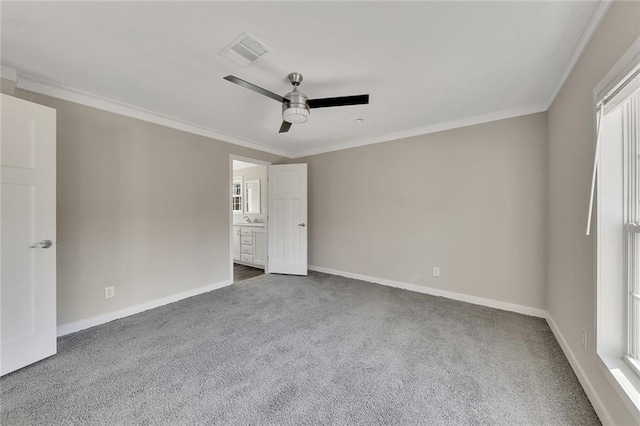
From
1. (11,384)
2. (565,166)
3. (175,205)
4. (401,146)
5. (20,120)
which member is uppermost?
(401,146)

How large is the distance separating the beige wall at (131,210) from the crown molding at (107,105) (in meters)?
0.06

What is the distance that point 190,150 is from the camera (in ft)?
11.0

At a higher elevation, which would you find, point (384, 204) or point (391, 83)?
point (391, 83)

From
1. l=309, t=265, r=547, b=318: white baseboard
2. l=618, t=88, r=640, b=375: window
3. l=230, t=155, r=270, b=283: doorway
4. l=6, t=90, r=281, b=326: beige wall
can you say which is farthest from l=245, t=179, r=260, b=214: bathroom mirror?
l=618, t=88, r=640, b=375: window

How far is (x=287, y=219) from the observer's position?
4.50 metres

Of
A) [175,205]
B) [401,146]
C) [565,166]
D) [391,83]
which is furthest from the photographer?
[401,146]

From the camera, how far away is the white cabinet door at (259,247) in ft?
16.1

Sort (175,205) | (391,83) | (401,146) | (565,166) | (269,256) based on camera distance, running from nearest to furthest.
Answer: (565,166)
(391,83)
(175,205)
(401,146)
(269,256)

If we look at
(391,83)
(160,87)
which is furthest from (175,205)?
(391,83)

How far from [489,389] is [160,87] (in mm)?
3630

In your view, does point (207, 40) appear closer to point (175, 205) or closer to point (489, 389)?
point (175, 205)

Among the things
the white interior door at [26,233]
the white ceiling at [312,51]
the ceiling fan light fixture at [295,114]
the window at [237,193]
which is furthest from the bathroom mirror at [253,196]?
the white interior door at [26,233]

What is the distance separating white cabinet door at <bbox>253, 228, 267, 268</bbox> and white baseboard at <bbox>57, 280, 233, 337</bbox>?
1.35m

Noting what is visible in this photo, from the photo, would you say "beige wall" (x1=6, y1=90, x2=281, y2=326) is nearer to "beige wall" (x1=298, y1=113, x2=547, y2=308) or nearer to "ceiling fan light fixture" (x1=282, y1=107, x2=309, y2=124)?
"ceiling fan light fixture" (x1=282, y1=107, x2=309, y2=124)
